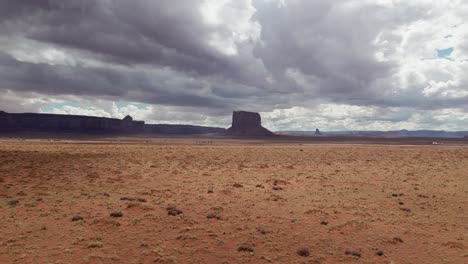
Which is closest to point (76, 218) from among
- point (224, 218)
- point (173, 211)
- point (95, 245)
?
point (95, 245)

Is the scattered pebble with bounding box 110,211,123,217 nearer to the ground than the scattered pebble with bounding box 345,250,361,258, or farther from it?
farther from it

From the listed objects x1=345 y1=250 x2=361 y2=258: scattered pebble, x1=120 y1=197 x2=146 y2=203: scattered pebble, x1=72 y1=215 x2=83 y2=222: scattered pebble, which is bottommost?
x1=345 y1=250 x2=361 y2=258: scattered pebble

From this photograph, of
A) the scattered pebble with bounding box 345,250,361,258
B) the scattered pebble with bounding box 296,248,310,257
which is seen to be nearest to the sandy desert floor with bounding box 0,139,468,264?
the scattered pebble with bounding box 345,250,361,258

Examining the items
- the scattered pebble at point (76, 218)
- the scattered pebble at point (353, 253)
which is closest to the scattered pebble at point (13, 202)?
the scattered pebble at point (76, 218)

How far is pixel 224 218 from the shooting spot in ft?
48.8

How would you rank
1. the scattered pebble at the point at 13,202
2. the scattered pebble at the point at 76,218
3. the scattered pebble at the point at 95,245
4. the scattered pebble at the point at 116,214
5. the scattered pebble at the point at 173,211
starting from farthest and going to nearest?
the scattered pebble at the point at 13,202
the scattered pebble at the point at 173,211
the scattered pebble at the point at 116,214
the scattered pebble at the point at 76,218
the scattered pebble at the point at 95,245

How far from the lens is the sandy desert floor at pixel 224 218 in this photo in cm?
1084

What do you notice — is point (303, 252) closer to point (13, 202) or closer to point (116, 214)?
point (116, 214)

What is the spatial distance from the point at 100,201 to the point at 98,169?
11.8 meters

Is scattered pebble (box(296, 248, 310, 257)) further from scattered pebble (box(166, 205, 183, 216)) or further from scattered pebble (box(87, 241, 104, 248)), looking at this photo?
scattered pebble (box(87, 241, 104, 248))

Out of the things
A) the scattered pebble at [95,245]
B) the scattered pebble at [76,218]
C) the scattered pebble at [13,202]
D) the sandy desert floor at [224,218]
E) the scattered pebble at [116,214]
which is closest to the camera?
the sandy desert floor at [224,218]

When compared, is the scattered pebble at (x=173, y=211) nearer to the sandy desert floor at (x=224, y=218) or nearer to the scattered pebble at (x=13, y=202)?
the sandy desert floor at (x=224, y=218)

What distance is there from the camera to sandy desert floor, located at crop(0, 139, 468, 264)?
35.6 ft

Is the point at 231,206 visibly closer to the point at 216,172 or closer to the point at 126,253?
the point at 126,253
